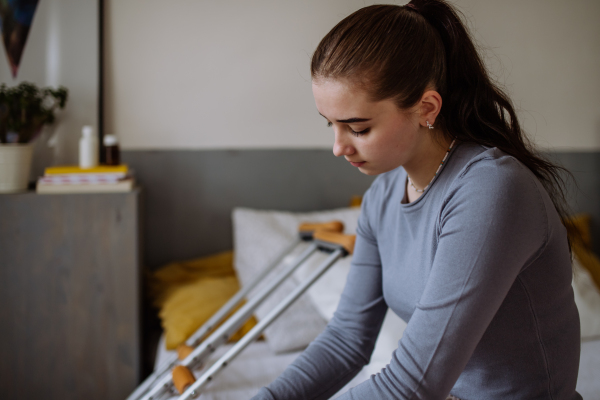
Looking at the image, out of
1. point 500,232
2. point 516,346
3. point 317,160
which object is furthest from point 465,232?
point 317,160

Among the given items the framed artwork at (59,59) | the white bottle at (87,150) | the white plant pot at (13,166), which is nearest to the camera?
the white plant pot at (13,166)

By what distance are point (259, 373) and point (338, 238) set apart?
20.0 inches

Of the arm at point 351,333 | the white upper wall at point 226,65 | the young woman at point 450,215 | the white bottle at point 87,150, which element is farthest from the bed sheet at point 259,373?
the white upper wall at point 226,65

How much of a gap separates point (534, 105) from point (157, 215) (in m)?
1.91

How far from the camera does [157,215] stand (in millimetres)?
2082

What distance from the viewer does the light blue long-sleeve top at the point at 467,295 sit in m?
0.67

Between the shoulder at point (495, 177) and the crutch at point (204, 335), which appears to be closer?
the shoulder at point (495, 177)

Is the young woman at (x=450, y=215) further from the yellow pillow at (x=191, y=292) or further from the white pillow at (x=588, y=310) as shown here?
the white pillow at (x=588, y=310)

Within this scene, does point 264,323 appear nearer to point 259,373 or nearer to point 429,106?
point 259,373

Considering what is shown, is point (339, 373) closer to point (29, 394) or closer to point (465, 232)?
point (465, 232)

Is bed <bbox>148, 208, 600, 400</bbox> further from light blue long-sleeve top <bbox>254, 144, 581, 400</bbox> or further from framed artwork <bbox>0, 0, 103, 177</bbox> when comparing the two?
framed artwork <bbox>0, 0, 103, 177</bbox>

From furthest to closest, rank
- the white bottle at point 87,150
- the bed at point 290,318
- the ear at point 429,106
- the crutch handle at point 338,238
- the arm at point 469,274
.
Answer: the white bottle at point 87,150
the bed at point 290,318
the crutch handle at point 338,238
the ear at point 429,106
the arm at point 469,274

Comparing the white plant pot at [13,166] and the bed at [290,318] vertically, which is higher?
the white plant pot at [13,166]

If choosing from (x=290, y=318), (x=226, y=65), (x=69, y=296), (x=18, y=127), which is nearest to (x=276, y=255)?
(x=290, y=318)
